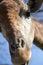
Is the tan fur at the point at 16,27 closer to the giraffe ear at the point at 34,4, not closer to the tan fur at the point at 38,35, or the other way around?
the giraffe ear at the point at 34,4

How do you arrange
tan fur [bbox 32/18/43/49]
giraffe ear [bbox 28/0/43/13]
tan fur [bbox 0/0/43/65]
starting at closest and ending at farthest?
tan fur [bbox 0/0/43/65] → giraffe ear [bbox 28/0/43/13] → tan fur [bbox 32/18/43/49]

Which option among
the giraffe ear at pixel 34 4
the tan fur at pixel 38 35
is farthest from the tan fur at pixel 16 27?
the tan fur at pixel 38 35

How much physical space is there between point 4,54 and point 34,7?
151 centimetres

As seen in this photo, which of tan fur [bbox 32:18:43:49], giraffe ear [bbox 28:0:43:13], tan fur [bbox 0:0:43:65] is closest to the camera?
tan fur [bbox 0:0:43:65]

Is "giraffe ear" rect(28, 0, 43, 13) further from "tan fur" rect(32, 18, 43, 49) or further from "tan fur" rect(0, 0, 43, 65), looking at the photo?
"tan fur" rect(32, 18, 43, 49)

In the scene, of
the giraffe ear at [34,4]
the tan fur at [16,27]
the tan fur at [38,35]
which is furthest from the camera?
the tan fur at [38,35]

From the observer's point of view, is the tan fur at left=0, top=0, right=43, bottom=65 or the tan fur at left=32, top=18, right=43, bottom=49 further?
the tan fur at left=32, top=18, right=43, bottom=49

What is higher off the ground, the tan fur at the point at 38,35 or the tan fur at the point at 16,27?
the tan fur at the point at 16,27

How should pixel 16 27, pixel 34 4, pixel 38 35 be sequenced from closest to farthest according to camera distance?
pixel 16 27 < pixel 34 4 < pixel 38 35

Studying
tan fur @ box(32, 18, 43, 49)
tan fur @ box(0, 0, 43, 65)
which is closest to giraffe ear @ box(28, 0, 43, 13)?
tan fur @ box(0, 0, 43, 65)

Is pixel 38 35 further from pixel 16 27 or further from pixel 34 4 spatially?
pixel 16 27

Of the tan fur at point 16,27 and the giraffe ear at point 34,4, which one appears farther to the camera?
the giraffe ear at point 34,4

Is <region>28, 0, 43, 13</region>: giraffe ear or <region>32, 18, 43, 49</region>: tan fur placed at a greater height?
<region>28, 0, 43, 13</region>: giraffe ear

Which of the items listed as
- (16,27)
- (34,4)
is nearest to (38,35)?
(34,4)
